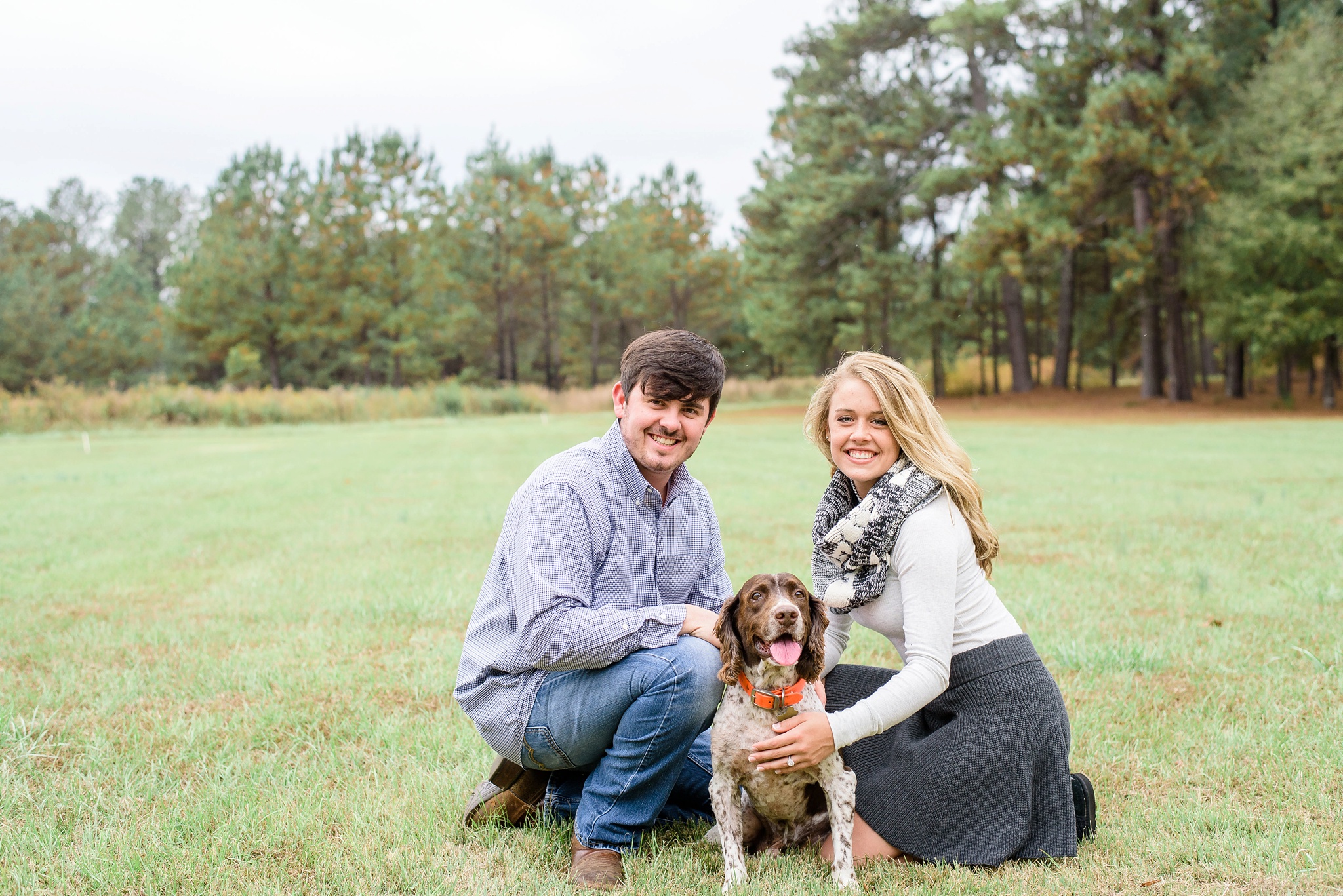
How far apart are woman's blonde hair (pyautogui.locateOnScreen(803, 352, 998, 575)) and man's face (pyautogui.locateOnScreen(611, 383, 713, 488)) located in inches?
22.1

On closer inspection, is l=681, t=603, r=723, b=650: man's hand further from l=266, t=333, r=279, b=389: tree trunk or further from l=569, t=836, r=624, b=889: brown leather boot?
l=266, t=333, r=279, b=389: tree trunk

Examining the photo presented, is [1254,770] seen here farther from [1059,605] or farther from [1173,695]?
[1059,605]

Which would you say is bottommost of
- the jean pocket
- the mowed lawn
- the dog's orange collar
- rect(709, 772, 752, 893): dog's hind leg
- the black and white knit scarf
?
the mowed lawn

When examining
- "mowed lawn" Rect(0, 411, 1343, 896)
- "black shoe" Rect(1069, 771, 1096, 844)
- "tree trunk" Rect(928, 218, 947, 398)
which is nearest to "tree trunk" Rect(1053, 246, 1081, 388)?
"tree trunk" Rect(928, 218, 947, 398)

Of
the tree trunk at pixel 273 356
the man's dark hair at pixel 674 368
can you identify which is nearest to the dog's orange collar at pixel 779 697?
the man's dark hair at pixel 674 368

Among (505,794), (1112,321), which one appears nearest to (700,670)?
(505,794)

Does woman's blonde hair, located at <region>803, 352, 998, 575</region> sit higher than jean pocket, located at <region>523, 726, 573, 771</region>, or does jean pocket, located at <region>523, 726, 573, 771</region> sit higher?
woman's blonde hair, located at <region>803, 352, 998, 575</region>

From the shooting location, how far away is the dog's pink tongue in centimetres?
263

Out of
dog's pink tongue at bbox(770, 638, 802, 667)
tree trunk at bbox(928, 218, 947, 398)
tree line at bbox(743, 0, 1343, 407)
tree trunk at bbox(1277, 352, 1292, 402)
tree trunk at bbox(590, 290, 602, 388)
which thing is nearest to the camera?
dog's pink tongue at bbox(770, 638, 802, 667)

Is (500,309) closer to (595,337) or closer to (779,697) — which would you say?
(595,337)

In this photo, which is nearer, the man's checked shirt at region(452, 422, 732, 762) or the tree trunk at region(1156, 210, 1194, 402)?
the man's checked shirt at region(452, 422, 732, 762)

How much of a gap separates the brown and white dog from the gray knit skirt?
10.5 inches

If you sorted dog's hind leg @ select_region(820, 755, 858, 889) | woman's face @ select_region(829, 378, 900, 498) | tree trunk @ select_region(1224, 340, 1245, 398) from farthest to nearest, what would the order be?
tree trunk @ select_region(1224, 340, 1245, 398) < woman's face @ select_region(829, 378, 900, 498) < dog's hind leg @ select_region(820, 755, 858, 889)

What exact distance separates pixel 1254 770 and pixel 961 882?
62.9 inches
